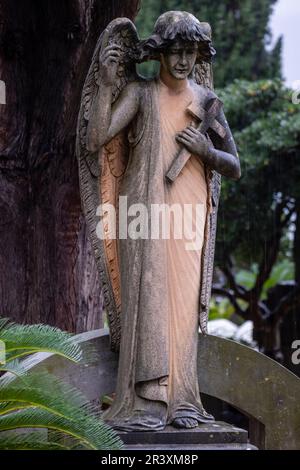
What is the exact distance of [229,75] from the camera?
26.1 metres

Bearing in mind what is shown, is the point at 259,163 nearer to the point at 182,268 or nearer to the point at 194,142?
the point at 194,142

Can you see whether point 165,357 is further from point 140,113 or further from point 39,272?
point 39,272

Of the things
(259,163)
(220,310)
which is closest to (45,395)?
(259,163)

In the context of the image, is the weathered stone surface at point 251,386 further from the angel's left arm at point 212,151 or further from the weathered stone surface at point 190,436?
the angel's left arm at point 212,151

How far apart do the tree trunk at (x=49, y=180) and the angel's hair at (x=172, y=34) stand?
11.8 feet

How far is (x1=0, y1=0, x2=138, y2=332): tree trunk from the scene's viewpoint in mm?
13539

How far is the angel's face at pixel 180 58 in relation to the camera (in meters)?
9.93

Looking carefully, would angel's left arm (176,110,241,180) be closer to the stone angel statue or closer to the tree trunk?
the stone angel statue

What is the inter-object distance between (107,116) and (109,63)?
16.0 inches

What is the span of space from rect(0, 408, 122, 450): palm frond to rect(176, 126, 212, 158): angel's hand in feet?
7.59

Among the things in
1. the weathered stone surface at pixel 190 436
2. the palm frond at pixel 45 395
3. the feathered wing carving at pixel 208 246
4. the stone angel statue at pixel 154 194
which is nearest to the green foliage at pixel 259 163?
the feathered wing carving at pixel 208 246

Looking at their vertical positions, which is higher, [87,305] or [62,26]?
[62,26]

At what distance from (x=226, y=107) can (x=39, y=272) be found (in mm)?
8493
